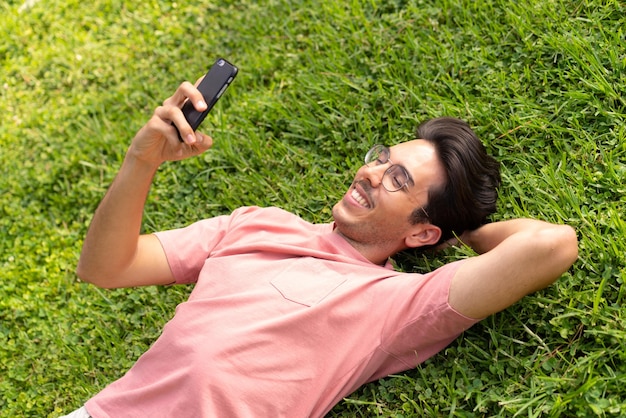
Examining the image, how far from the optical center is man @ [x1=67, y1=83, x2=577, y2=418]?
9.93 ft

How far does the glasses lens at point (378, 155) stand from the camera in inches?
139

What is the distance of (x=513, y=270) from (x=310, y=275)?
859 mm

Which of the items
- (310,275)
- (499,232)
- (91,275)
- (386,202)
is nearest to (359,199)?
(386,202)

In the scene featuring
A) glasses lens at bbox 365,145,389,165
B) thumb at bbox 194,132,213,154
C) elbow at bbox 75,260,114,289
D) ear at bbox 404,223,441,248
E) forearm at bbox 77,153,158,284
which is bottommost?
ear at bbox 404,223,441,248

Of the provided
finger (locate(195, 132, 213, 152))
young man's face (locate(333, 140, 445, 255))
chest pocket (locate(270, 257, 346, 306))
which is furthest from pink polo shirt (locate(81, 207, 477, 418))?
finger (locate(195, 132, 213, 152))

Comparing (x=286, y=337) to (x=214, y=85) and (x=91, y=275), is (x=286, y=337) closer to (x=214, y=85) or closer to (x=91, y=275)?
(x=91, y=275)

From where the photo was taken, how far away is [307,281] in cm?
325

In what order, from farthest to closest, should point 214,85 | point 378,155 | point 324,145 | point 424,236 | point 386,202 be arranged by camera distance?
point 324,145
point 378,155
point 424,236
point 386,202
point 214,85

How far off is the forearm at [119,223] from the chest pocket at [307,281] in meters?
0.66

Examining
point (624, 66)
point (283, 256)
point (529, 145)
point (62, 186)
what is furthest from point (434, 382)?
point (62, 186)

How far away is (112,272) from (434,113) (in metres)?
1.91

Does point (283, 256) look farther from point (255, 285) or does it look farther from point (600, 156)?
point (600, 156)

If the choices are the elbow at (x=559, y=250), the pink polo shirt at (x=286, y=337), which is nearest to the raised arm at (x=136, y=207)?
the pink polo shirt at (x=286, y=337)

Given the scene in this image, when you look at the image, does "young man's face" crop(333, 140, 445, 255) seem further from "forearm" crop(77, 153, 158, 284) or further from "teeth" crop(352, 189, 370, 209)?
"forearm" crop(77, 153, 158, 284)
